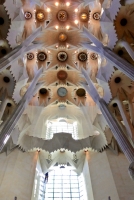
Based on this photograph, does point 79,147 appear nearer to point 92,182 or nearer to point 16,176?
point 92,182

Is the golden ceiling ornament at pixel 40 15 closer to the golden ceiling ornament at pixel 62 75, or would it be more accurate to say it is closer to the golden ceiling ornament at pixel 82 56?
the golden ceiling ornament at pixel 82 56

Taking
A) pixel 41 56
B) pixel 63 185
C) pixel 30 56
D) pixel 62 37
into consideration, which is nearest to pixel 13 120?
pixel 63 185

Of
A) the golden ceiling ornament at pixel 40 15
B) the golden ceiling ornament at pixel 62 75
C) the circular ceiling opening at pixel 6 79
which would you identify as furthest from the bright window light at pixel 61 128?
the golden ceiling ornament at pixel 40 15

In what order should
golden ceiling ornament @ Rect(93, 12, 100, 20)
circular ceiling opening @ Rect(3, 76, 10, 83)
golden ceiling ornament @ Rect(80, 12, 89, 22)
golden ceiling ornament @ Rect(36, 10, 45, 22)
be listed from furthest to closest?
golden ceiling ornament @ Rect(80, 12, 89, 22), golden ceiling ornament @ Rect(36, 10, 45, 22), golden ceiling ornament @ Rect(93, 12, 100, 20), circular ceiling opening @ Rect(3, 76, 10, 83)

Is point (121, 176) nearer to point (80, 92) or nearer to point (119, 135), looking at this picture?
point (119, 135)

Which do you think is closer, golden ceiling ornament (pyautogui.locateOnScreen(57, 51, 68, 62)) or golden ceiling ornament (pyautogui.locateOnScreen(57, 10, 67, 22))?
golden ceiling ornament (pyautogui.locateOnScreen(57, 10, 67, 22))

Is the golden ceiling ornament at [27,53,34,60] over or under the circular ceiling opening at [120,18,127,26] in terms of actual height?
over

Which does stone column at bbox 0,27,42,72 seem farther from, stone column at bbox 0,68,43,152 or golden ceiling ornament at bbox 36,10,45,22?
stone column at bbox 0,68,43,152

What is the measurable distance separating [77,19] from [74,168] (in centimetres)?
972

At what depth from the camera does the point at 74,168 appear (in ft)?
43.2

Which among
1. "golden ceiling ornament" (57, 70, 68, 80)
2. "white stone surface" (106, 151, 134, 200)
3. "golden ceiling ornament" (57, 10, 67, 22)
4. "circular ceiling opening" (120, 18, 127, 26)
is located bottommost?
"white stone surface" (106, 151, 134, 200)

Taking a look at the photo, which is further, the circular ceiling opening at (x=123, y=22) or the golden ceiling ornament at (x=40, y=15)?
the golden ceiling ornament at (x=40, y=15)

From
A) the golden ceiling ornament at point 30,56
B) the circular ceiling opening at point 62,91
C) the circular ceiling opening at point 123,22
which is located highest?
the golden ceiling ornament at point 30,56

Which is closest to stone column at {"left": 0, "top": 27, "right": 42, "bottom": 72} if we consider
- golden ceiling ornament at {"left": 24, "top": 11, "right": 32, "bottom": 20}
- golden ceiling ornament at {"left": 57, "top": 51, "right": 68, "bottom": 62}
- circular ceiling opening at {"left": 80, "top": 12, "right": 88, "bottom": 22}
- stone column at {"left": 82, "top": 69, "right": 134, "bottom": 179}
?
golden ceiling ornament at {"left": 24, "top": 11, "right": 32, "bottom": 20}
